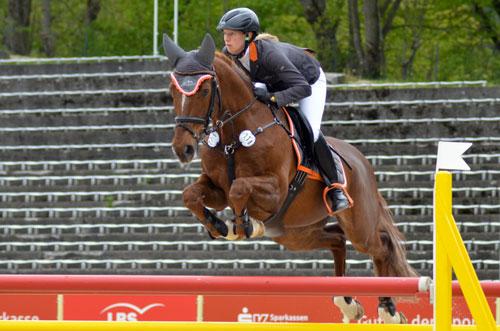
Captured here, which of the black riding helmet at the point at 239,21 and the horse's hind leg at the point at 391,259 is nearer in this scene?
the black riding helmet at the point at 239,21

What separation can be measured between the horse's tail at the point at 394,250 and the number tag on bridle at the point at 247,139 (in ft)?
6.09

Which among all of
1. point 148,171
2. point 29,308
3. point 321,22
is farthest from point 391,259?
point 321,22

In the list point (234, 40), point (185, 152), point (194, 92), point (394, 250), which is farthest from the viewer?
point (394, 250)

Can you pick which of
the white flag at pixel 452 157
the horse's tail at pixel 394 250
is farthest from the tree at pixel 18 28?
the white flag at pixel 452 157

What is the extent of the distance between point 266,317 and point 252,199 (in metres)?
4.45

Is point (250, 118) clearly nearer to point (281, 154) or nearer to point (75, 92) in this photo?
point (281, 154)

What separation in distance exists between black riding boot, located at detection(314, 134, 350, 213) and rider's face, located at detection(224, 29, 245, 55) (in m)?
0.75

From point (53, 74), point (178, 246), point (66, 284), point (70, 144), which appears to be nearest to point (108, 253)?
point (178, 246)

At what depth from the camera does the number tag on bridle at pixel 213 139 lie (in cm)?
632

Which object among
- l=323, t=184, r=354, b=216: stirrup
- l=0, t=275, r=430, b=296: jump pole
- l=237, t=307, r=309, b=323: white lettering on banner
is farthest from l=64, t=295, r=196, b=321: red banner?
l=0, t=275, r=430, b=296: jump pole

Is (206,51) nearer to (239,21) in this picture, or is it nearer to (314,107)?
(239,21)

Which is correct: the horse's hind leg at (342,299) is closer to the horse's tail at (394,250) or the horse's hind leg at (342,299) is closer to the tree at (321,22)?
the horse's tail at (394,250)

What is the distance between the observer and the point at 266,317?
10.6 metres

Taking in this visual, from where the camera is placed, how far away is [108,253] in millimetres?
15438
